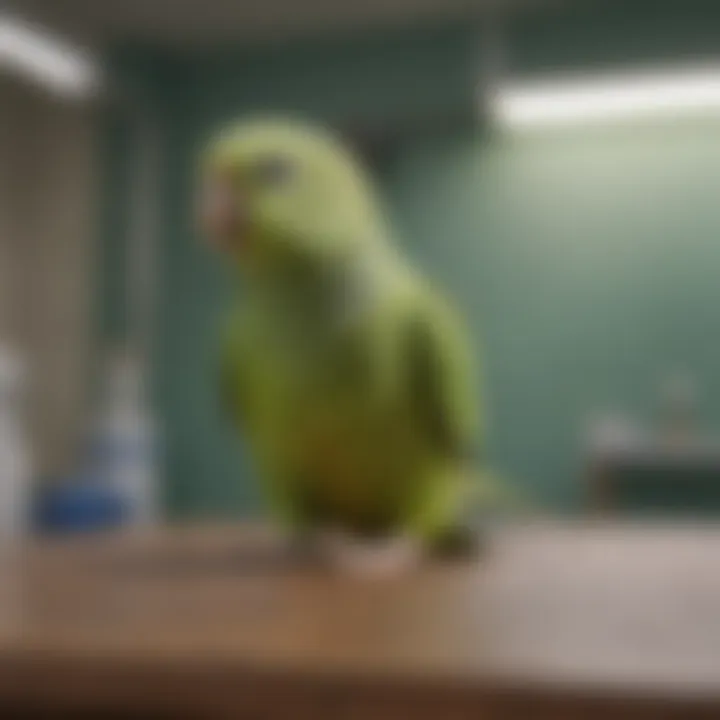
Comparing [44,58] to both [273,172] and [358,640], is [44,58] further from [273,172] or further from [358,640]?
[358,640]

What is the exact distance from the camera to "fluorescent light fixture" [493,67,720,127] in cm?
145

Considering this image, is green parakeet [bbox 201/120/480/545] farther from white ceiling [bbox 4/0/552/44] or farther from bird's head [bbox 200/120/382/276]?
white ceiling [bbox 4/0/552/44]

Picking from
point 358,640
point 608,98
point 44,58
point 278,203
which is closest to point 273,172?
point 278,203

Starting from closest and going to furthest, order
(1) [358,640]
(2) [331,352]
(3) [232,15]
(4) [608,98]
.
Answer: (1) [358,640]
(2) [331,352]
(4) [608,98]
(3) [232,15]

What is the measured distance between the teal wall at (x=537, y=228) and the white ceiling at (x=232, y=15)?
4 centimetres

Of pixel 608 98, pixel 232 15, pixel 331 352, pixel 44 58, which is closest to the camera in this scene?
pixel 331 352

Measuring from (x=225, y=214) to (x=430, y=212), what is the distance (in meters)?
1.09

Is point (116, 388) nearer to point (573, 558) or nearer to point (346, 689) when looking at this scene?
point (573, 558)

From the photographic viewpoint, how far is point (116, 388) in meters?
1.50

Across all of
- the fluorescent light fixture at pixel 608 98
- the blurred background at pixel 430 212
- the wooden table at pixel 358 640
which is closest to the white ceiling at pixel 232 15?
the blurred background at pixel 430 212

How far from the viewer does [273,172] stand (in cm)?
54

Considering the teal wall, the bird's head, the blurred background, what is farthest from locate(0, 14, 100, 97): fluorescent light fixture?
the bird's head

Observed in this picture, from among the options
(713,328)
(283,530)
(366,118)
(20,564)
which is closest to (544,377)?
(713,328)

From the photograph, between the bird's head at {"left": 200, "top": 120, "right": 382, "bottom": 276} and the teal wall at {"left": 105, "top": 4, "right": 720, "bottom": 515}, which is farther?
the teal wall at {"left": 105, "top": 4, "right": 720, "bottom": 515}
